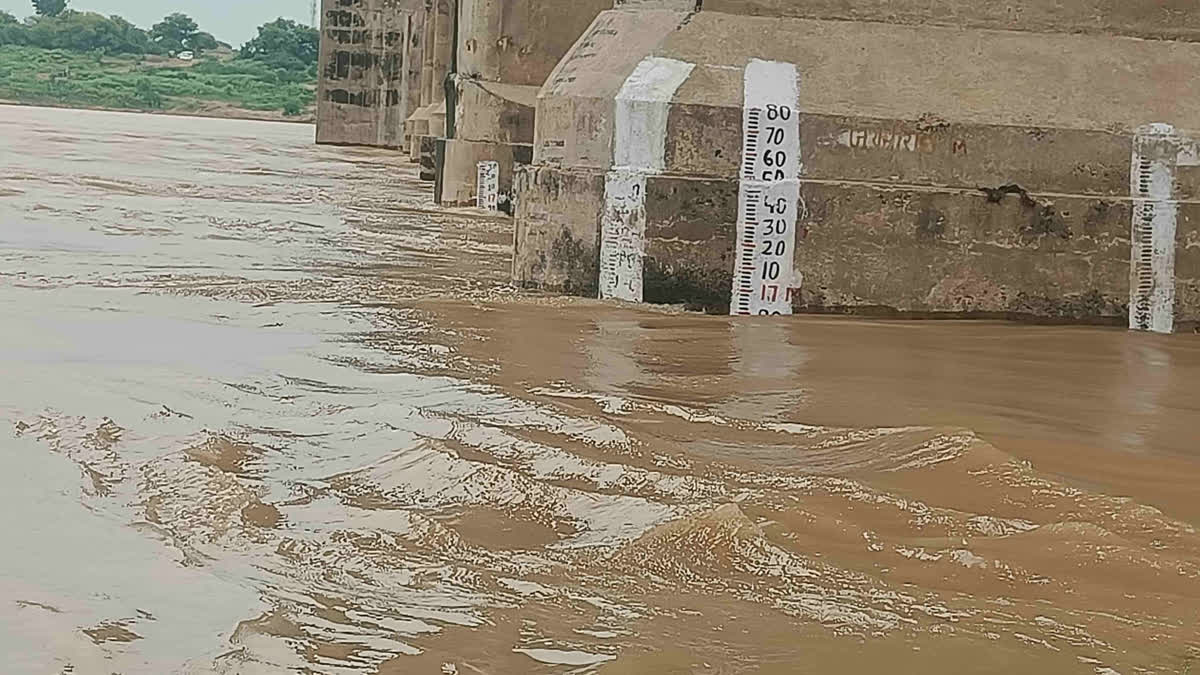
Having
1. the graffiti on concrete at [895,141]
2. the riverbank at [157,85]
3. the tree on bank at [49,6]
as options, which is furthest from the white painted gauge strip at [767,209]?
the tree on bank at [49,6]

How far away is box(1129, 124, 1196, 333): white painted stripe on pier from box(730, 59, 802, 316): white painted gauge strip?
0.91 meters

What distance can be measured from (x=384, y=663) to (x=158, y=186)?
908 cm

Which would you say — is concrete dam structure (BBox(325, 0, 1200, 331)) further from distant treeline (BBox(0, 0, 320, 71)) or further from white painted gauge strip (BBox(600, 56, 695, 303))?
distant treeline (BBox(0, 0, 320, 71))

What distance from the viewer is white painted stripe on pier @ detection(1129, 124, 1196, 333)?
4.33 metres

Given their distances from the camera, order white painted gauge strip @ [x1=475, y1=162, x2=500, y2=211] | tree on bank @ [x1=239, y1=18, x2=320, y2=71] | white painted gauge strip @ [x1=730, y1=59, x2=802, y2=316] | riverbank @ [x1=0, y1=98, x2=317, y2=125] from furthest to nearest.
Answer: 1. tree on bank @ [x1=239, y1=18, x2=320, y2=71]
2. riverbank @ [x1=0, y1=98, x2=317, y2=125]
3. white painted gauge strip @ [x1=475, y1=162, x2=500, y2=211]
4. white painted gauge strip @ [x1=730, y1=59, x2=802, y2=316]

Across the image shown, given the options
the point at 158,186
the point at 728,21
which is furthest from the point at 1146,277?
the point at 158,186

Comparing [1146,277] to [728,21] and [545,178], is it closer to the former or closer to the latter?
[728,21]

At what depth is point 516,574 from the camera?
1835 millimetres

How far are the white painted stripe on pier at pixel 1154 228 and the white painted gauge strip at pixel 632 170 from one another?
1.25 meters

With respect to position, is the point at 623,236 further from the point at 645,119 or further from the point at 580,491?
the point at 580,491

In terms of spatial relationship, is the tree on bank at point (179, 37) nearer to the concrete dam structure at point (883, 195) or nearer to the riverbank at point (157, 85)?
the riverbank at point (157, 85)

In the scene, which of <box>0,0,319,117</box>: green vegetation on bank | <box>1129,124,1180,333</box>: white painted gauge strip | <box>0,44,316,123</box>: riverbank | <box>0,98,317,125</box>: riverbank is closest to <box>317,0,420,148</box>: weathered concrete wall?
<box>1129,124,1180,333</box>: white painted gauge strip

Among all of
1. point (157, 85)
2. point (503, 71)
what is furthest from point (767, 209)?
point (157, 85)

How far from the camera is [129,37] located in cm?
8519
